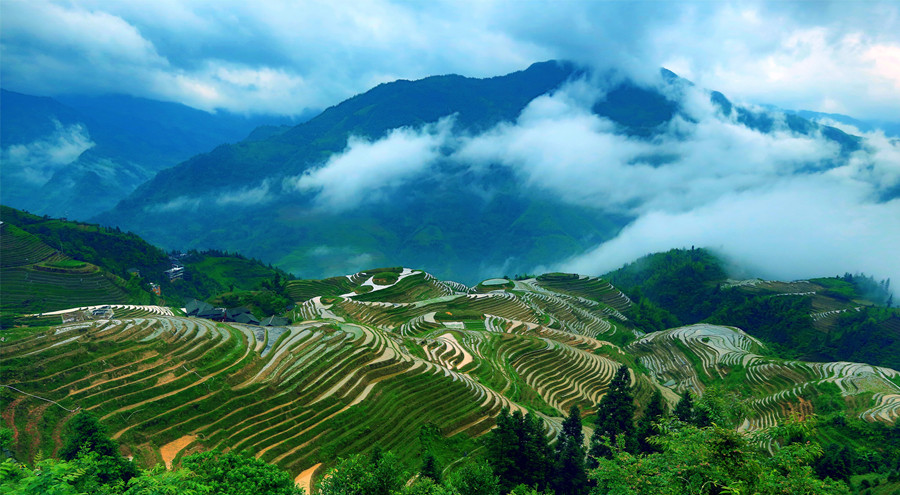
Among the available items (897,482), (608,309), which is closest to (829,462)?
(897,482)

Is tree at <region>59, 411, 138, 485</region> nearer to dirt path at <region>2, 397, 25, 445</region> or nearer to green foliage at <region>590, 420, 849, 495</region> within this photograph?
dirt path at <region>2, 397, 25, 445</region>

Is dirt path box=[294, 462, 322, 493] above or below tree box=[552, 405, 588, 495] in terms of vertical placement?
above

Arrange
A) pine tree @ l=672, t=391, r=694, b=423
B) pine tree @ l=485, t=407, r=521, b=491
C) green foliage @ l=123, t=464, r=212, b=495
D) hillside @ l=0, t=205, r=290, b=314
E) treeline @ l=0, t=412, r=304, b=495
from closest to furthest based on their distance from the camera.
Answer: treeline @ l=0, t=412, r=304, b=495
green foliage @ l=123, t=464, r=212, b=495
pine tree @ l=485, t=407, r=521, b=491
pine tree @ l=672, t=391, r=694, b=423
hillside @ l=0, t=205, r=290, b=314

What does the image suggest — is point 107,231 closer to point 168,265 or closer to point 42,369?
point 168,265

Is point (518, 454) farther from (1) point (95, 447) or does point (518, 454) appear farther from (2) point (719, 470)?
(1) point (95, 447)

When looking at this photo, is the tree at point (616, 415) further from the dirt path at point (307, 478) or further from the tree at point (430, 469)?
the dirt path at point (307, 478)

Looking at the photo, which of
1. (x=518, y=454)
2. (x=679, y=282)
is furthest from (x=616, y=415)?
(x=679, y=282)

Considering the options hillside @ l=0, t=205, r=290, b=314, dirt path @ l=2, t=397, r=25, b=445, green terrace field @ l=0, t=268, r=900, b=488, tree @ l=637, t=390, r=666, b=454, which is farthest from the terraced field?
hillside @ l=0, t=205, r=290, b=314
